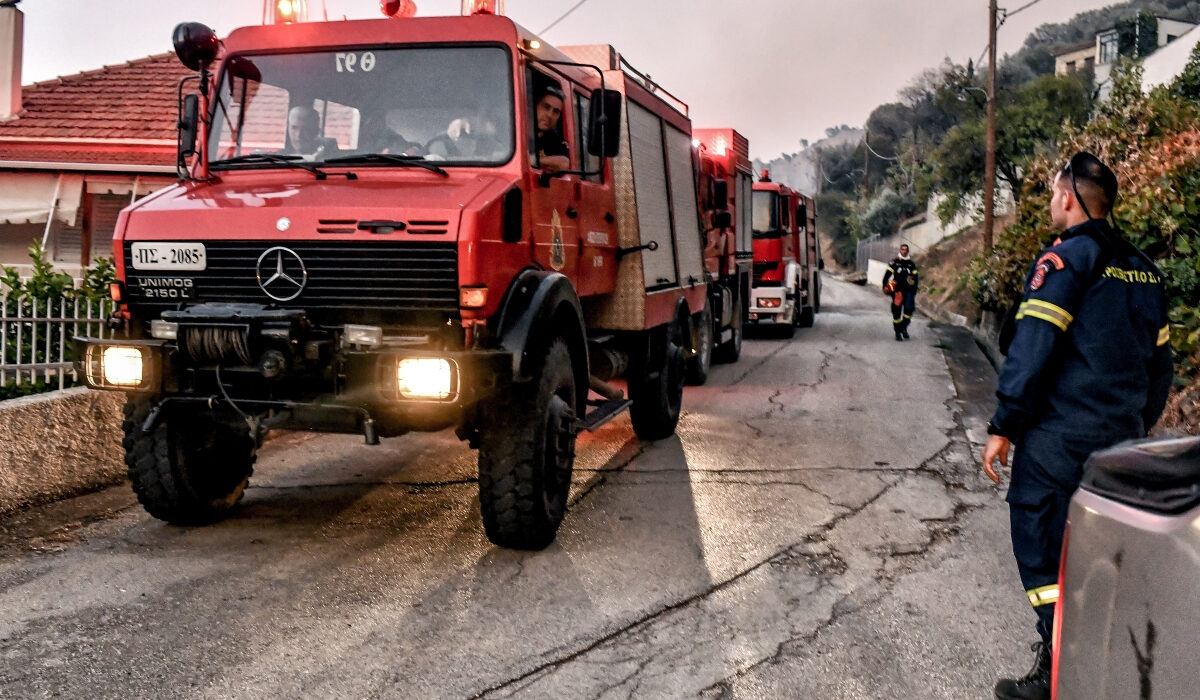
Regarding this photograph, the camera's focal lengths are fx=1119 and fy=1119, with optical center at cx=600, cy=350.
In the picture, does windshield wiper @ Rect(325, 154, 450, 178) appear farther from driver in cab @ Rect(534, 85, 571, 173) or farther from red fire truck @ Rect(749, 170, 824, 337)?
red fire truck @ Rect(749, 170, 824, 337)

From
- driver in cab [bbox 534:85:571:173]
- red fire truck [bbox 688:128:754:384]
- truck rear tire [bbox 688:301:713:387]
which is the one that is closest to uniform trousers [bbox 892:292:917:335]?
red fire truck [bbox 688:128:754:384]

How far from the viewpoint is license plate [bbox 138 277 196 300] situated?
5422 millimetres

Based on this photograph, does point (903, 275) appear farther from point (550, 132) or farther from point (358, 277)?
point (358, 277)

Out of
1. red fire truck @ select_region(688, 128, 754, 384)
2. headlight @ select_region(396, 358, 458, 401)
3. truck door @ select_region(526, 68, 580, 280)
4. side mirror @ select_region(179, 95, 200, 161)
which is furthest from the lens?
red fire truck @ select_region(688, 128, 754, 384)

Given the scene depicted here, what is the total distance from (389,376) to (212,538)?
170cm

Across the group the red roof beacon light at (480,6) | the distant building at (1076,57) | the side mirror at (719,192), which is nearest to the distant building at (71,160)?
the side mirror at (719,192)

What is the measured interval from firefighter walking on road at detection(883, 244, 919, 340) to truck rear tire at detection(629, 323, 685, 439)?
9948 millimetres

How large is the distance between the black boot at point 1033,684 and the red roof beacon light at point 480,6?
4533 mm

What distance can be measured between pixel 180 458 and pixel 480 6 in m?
3.02

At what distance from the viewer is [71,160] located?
16.1 metres

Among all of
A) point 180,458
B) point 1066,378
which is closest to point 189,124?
point 180,458

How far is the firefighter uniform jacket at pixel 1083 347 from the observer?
361 cm

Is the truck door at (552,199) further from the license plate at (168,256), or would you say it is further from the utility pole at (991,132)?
the utility pole at (991,132)

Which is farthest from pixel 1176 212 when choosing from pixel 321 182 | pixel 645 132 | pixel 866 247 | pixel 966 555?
pixel 866 247
